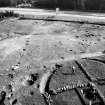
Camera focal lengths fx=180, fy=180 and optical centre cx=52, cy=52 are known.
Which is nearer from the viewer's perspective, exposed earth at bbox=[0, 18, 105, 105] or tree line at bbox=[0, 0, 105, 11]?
exposed earth at bbox=[0, 18, 105, 105]

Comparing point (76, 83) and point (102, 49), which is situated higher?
point (102, 49)

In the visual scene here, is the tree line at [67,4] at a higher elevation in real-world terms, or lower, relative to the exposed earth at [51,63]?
higher

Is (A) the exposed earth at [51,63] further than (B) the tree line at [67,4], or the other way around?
(B) the tree line at [67,4]

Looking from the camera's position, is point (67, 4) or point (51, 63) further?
point (67, 4)

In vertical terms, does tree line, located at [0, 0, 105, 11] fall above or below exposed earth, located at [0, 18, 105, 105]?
above

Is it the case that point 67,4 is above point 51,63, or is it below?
above

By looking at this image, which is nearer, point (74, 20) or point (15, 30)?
point (15, 30)

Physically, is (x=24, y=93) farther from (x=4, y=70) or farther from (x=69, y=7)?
(x=69, y=7)

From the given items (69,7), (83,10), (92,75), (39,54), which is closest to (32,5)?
(69,7)
